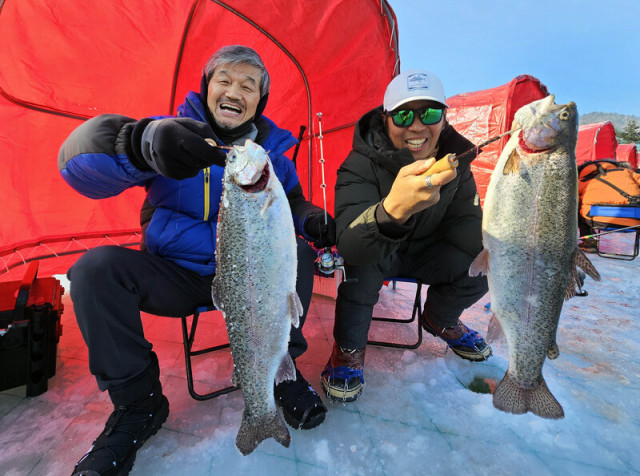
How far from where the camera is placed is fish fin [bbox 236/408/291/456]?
1.63 metres

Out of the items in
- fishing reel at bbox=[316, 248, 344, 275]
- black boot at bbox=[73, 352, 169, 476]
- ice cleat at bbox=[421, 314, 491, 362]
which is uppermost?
fishing reel at bbox=[316, 248, 344, 275]

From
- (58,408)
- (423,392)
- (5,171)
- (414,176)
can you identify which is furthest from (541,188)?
(5,171)

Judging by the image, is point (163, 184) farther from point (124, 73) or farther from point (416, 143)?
point (124, 73)

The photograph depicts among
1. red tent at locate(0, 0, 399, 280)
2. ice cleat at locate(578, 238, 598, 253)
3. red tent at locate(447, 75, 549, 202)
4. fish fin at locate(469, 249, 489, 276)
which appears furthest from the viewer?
red tent at locate(447, 75, 549, 202)

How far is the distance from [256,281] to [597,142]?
19.3 meters

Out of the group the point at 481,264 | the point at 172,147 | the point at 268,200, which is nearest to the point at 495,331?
the point at 481,264

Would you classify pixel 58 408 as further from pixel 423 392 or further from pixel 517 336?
pixel 517 336

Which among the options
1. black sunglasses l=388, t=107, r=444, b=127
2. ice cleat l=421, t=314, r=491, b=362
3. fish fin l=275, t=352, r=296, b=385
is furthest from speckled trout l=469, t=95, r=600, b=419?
fish fin l=275, t=352, r=296, b=385

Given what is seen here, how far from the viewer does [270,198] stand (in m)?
1.60

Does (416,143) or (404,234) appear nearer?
(404,234)

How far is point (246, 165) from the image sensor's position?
152cm

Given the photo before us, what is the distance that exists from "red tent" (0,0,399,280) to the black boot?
2.76 meters

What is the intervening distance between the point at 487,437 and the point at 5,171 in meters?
4.94

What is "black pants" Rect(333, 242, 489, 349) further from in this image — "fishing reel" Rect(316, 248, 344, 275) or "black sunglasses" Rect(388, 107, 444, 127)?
"black sunglasses" Rect(388, 107, 444, 127)
